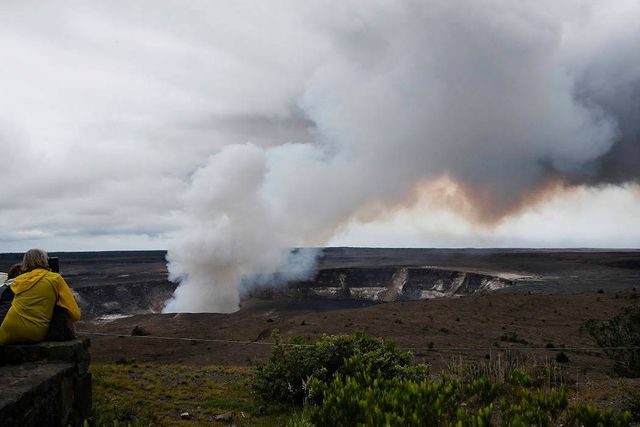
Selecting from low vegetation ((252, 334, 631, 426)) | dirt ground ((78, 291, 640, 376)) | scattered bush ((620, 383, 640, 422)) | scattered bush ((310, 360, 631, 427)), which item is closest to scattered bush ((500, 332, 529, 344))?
dirt ground ((78, 291, 640, 376))

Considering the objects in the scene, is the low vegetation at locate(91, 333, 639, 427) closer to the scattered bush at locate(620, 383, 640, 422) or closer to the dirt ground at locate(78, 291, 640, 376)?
the scattered bush at locate(620, 383, 640, 422)

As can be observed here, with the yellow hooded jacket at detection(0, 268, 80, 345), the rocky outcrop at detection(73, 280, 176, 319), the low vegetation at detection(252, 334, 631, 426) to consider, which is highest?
the yellow hooded jacket at detection(0, 268, 80, 345)

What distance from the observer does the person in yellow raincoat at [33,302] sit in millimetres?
6523

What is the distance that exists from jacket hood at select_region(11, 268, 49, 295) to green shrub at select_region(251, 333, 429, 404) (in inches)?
221

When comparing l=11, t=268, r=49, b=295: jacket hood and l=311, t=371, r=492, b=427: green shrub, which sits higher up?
l=11, t=268, r=49, b=295: jacket hood

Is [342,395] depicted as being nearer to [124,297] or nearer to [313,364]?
[313,364]

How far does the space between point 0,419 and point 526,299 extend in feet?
136

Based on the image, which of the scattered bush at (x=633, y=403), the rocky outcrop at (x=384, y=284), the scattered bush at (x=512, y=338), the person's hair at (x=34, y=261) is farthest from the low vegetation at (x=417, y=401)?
the rocky outcrop at (x=384, y=284)

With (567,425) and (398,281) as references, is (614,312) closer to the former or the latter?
(567,425)

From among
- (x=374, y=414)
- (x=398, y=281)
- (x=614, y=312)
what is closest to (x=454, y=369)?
(x=374, y=414)

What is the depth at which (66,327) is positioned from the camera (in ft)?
22.9

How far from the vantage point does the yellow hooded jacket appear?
652 centimetres

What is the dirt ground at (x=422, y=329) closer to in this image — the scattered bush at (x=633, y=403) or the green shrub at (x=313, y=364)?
the green shrub at (x=313, y=364)

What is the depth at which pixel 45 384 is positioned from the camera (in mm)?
5652
